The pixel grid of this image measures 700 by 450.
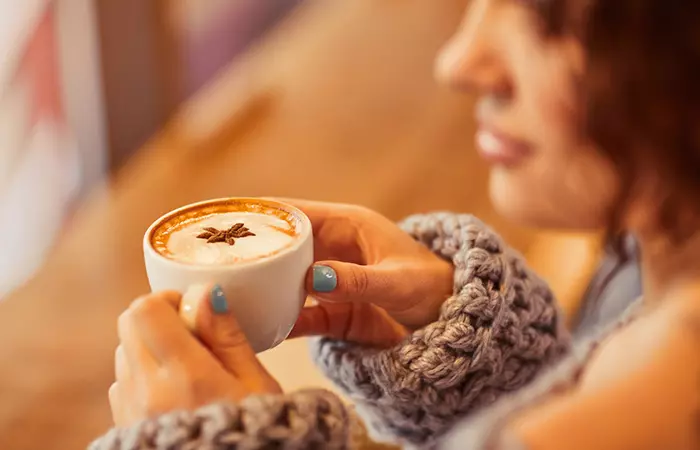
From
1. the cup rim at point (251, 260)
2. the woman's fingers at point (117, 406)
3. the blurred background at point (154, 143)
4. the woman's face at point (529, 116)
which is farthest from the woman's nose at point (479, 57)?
the blurred background at point (154, 143)

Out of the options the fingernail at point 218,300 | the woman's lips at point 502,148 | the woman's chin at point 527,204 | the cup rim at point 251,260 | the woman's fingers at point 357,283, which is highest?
the woman's lips at point 502,148

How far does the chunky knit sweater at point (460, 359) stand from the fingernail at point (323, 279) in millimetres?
82

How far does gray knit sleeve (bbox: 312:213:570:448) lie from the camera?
2.05ft

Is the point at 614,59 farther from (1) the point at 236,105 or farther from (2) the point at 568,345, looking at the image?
(1) the point at 236,105

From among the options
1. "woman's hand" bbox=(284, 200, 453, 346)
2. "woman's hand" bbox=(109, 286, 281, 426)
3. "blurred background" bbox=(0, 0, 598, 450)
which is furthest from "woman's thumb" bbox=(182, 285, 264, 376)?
"blurred background" bbox=(0, 0, 598, 450)

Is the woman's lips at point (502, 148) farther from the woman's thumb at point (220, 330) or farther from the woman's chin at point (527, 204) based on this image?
the woman's thumb at point (220, 330)

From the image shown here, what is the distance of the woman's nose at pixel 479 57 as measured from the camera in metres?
0.48

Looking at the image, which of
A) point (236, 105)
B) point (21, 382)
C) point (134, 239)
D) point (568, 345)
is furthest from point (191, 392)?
point (236, 105)

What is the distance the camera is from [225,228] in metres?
0.60

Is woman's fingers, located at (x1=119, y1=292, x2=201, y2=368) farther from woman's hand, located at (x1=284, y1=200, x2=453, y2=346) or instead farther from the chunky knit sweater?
woman's hand, located at (x1=284, y1=200, x2=453, y2=346)

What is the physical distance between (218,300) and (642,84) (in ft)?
0.86

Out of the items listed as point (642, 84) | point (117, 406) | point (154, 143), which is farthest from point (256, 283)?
point (154, 143)

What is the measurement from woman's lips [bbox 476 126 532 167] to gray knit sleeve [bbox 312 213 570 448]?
0.15 m

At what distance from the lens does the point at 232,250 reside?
56cm
